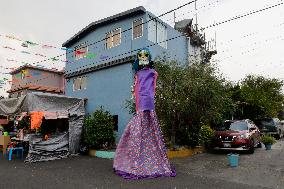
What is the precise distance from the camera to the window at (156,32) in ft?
67.9

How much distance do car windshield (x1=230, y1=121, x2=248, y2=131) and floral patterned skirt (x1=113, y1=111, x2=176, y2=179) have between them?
277 inches

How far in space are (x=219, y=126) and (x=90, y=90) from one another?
8.61 m

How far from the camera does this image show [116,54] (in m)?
22.1

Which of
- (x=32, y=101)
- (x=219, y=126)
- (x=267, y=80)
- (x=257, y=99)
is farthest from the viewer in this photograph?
(x=267, y=80)

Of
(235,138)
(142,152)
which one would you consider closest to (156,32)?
(235,138)

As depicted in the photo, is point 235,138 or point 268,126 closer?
point 235,138

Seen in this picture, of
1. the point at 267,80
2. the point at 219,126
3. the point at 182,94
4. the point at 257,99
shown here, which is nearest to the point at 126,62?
the point at 182,94

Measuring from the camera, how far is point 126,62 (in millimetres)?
18094

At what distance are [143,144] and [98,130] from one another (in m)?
5.73

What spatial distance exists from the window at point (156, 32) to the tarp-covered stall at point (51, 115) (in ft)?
23.2

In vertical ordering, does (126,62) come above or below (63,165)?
above

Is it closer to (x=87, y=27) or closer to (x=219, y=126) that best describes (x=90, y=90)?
(x=87, y=27)

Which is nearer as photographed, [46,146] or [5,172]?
[5,172]

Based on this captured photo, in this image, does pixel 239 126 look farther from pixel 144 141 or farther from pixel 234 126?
pixel 144 141
